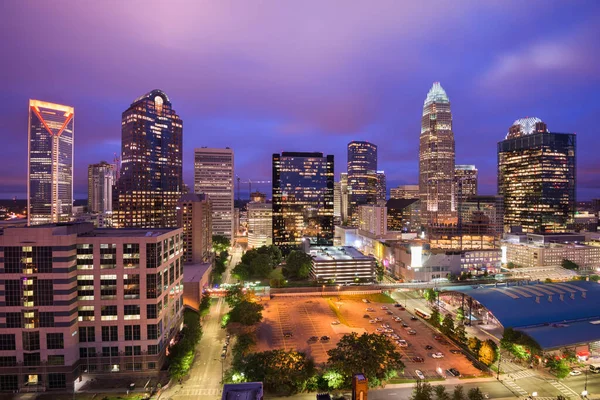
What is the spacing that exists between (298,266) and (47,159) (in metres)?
159

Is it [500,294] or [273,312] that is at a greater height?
[500,294]

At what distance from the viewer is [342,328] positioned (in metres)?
66.2

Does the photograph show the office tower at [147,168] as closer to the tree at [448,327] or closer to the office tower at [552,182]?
the tree at [448,327]

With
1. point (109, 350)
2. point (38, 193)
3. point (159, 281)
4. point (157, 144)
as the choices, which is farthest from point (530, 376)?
point (38, 193)

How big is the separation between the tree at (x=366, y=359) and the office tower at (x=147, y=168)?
Answer: 131381 mm

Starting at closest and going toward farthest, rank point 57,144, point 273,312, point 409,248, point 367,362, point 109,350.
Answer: point 367,362 → point 109,350 → point 273,312 → point 409,248 → point 57,144

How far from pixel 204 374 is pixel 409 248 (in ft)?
248

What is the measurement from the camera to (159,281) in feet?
165

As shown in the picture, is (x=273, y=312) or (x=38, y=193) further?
(x=38, y=193)

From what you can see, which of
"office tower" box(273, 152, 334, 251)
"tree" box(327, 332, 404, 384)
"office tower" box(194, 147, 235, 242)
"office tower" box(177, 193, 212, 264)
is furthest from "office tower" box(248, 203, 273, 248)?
"tree" box(327, 332, 404, 384)

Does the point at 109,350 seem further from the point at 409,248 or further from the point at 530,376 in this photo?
the point at 409,248

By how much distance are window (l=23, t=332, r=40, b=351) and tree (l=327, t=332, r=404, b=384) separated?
40054 mm

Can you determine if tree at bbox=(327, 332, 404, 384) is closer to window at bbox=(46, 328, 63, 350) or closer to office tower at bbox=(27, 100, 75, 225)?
window at bbox=(46, 328, 63, 350)

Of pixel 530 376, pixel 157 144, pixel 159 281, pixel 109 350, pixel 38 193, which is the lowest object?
pixel 530 376
